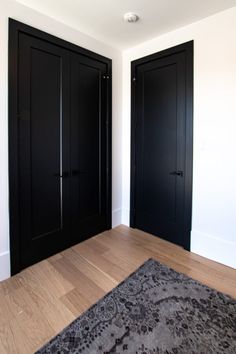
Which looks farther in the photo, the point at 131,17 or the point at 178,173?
the point at 178,173

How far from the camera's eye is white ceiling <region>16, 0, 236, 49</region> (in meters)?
1.99

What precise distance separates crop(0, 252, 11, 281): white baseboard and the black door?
1.75 meters

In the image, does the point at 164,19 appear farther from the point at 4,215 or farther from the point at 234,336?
the point at 234,336

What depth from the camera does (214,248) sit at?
237 cm

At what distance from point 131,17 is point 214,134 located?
150cm

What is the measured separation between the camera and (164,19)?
2.27 meters

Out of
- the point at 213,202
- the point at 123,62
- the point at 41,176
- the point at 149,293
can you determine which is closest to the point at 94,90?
the point at 123,62

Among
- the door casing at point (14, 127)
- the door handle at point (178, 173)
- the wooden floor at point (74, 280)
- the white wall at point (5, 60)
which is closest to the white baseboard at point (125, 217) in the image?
the wooden floor at point (74, 280)

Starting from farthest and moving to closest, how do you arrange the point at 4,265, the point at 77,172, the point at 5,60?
the point at 77,172
the point at 4,265
the point at 5,60

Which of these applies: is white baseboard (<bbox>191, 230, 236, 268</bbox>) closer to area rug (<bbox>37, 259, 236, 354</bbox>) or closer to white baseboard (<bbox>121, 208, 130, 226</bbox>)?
area rug (<bbox>37, 259, 236, 354</bbox>)

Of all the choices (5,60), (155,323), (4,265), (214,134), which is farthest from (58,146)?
(155,323)

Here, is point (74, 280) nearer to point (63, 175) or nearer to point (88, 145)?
point (63, 175)

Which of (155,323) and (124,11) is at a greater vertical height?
(124,11)

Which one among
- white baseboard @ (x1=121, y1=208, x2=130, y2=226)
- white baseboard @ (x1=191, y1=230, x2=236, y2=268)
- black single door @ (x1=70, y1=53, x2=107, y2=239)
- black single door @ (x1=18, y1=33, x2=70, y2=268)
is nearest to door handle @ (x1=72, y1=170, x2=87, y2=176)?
black single door @ (x1=70, y1=53, x2=107, y2=239)
